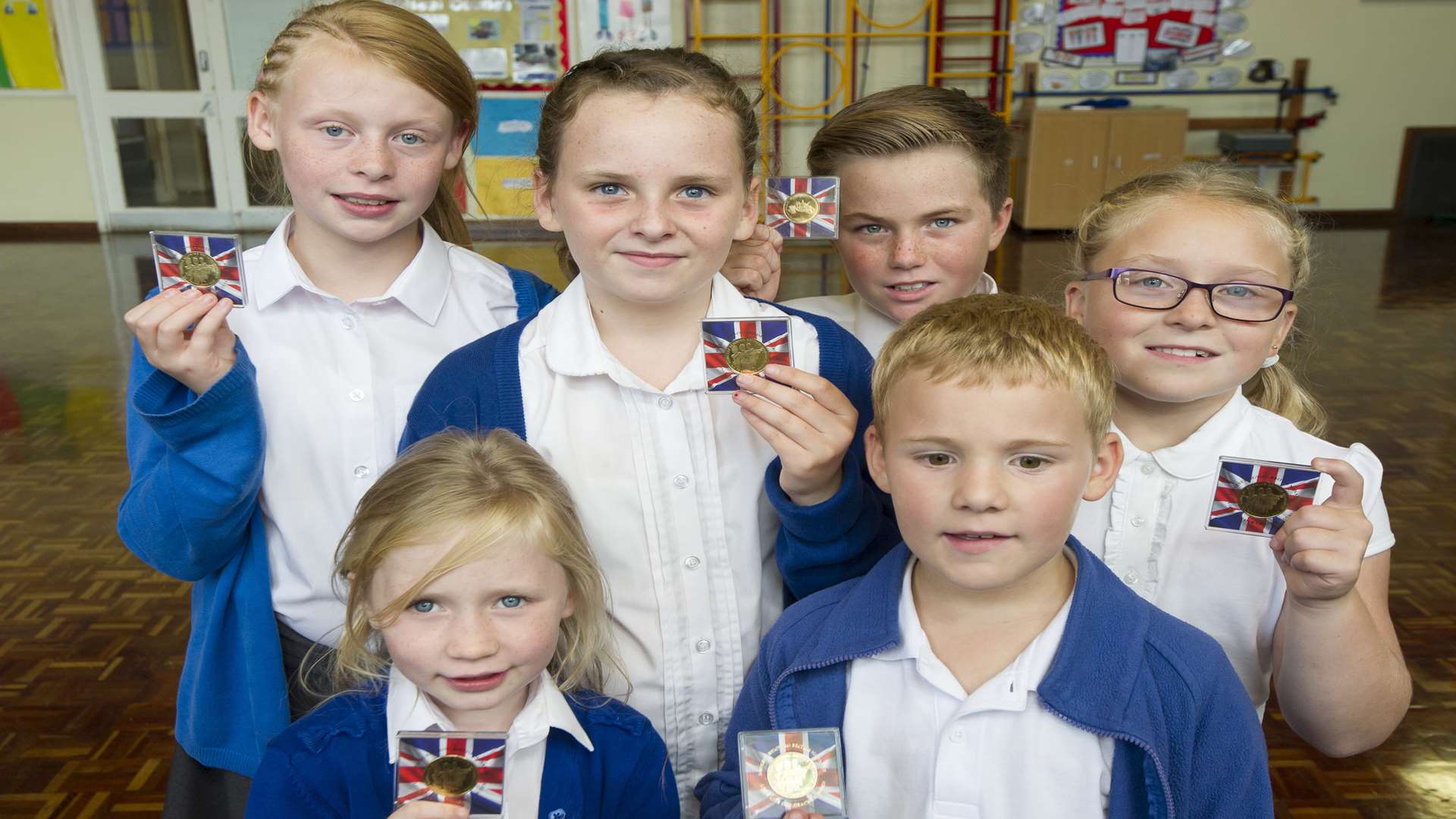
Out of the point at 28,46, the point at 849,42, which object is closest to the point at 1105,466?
the point at 849,42

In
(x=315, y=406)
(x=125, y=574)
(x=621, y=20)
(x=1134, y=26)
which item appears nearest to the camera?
(x=315, y=406)

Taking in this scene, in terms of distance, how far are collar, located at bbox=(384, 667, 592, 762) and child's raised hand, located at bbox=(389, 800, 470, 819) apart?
0.19 metres

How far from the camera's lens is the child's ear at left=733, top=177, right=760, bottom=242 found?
1.59m

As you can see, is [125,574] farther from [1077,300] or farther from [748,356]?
[1077,300]

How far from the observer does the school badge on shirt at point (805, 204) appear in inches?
70.3

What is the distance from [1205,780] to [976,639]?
0.96ft

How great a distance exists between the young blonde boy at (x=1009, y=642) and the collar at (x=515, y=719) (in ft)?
0.92

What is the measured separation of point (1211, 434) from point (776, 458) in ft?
2.04

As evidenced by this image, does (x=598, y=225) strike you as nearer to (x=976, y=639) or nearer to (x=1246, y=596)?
(x=976, y=639)

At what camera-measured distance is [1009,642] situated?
1346mm

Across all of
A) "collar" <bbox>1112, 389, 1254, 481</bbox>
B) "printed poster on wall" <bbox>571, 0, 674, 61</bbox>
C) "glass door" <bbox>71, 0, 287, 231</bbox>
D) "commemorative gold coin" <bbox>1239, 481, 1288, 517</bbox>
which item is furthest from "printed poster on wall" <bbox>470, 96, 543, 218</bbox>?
"commemorative gold coin" <bbox>1239, 481, 1288, 517</bbox>

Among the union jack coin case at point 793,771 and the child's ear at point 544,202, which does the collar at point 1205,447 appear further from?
the child's ear at point 544,202

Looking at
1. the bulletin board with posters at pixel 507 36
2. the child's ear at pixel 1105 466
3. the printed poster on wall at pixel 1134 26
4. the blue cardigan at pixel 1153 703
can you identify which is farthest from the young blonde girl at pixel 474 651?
the printed poster on wall at pixel 1134 26

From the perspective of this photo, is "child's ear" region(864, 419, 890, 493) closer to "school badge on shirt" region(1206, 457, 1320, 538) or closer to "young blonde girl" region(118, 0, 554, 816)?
"school badge on shirt" region(1206, 457, 1320, 538)
